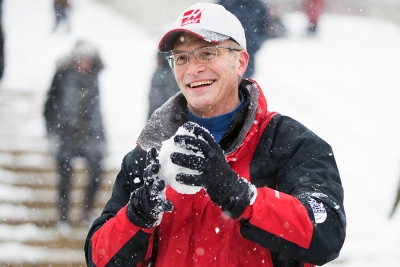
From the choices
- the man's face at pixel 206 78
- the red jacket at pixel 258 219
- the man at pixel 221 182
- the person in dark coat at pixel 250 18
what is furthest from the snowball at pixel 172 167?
the person in dark coat at pixel 250 18

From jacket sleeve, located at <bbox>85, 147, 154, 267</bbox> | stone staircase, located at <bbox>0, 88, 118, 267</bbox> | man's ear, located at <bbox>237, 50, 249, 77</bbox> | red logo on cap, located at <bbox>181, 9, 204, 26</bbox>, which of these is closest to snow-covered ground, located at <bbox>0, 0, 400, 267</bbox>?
stone staircase, located at <bbox>0, 88, 118, 267</bbox>

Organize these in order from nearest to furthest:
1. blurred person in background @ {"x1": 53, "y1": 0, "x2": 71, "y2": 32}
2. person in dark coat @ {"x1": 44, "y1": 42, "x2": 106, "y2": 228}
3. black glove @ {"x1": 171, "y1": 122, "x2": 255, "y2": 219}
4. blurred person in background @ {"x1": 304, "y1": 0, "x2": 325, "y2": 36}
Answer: black glove @ {"x1": 171, "y1": 122, "x2": 255, "y2": 219}
person in dark coat @ {"x1": 44, "y1": 42, "x2": 106, "y2": 228}
blurred person in background @ {"x1": 53, "y1": 0, "x2": 71, "y2": 32}
blurred person in background @ {"x1": 304, "y1": 0, "x2": 325, "y2": 36}

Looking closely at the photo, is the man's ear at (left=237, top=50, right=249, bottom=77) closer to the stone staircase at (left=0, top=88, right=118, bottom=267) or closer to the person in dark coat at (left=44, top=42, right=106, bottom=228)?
the stone staircase at (left=0, top=88, right=118, bottom=267)

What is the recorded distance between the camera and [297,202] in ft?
5.05

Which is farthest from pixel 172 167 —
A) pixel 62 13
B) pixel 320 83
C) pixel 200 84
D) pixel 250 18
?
pixel 62 13

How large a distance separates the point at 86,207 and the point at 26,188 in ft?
3.01

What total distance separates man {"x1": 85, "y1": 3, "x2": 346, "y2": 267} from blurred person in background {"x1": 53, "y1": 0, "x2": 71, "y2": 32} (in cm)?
1010

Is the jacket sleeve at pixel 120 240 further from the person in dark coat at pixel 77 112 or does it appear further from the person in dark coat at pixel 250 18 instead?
the person in dark coat at pixel 77 112

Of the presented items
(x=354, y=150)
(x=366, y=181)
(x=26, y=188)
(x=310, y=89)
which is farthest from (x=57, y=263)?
(x=310, y=89)

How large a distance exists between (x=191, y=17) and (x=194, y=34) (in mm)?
98

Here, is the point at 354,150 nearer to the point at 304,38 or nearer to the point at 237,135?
the point at 304,38

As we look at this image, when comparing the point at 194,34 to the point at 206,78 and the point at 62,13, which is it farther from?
the point at 62,13

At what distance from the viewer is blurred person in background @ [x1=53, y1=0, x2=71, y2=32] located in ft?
37.2

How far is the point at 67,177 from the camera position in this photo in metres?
5.44
